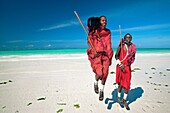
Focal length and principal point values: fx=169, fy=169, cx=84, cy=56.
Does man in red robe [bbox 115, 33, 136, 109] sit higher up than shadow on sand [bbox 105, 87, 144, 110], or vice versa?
man in red robe [bbox 115, 33, 136, 109]

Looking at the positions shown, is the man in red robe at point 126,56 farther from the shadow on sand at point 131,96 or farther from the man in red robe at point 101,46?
the shadow on sand at point 131,96

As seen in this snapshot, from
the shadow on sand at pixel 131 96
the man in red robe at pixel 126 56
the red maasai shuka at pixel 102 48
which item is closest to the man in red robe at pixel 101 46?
the red maasai shuka at pixel 102 48

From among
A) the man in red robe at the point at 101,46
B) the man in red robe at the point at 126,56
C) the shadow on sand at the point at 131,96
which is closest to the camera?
the man in red robe at the point at 101,46

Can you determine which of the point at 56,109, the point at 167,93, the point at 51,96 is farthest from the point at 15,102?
the point at 167,93

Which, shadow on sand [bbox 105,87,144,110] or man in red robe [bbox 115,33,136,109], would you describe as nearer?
man in red robe [bbox 115,33,136,109]

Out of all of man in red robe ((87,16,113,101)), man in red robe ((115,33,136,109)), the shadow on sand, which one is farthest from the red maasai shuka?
the shadow on sand

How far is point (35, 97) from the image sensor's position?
6711mm

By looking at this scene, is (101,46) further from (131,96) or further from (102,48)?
(131,96)

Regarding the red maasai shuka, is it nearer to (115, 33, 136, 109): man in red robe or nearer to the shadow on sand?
(115, 33, 136, 109): man in red robe

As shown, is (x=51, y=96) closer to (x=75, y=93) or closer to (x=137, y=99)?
(x=75, y=93)

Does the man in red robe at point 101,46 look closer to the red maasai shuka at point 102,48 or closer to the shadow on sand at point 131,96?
the red maasai shuka at point 102,48

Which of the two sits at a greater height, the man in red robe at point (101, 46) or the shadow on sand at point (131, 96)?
the man in red robe at point (101, 46)

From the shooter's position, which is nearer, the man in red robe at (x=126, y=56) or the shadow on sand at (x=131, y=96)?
the man in red robe at (x=126, y=56)

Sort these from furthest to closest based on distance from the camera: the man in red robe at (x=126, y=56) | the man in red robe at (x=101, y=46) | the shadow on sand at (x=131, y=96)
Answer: the shadow on sand at (x=131, y=96), the man in red robe at (x=126, y=56), the man in red robe at (x=101, y=46)
